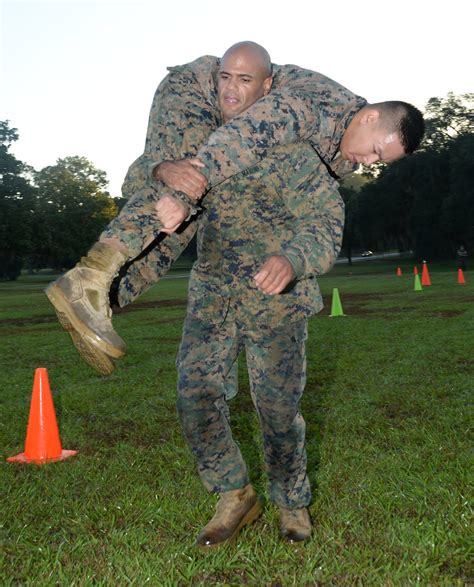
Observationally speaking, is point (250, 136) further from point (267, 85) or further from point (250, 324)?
point (250, 324)

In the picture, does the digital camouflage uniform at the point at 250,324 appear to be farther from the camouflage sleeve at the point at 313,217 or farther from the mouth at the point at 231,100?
the mouth at the point at 231,100

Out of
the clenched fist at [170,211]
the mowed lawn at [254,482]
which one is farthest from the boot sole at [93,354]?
the mowed lawn at [254,482]

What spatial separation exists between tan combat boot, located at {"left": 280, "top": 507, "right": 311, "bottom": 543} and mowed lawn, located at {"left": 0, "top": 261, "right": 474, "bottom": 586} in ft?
0.20

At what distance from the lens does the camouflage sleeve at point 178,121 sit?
374cm

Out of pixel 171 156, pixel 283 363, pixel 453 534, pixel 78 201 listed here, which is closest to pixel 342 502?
pixel 453 534

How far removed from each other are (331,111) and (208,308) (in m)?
1.12

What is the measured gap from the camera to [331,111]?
368 cm

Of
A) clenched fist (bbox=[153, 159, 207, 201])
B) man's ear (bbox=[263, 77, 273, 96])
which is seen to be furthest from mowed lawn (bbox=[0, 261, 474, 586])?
man's ear (bbox=[263, 77, 273, 96])

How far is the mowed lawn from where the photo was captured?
12.7 ft

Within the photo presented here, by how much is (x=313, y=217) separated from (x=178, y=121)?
0.79 metres

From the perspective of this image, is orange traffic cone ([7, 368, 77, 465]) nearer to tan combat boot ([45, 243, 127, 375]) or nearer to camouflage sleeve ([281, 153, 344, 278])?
tan combat boot ([45, 243, 127, 375])

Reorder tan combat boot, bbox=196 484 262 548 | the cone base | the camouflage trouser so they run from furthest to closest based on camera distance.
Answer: the cone base < tan combat boot, bbox=196 484 262 548 < the camouflage trouser

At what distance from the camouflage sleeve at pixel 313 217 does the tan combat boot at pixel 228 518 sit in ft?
4.44

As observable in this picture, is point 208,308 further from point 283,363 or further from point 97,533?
point 97,533
